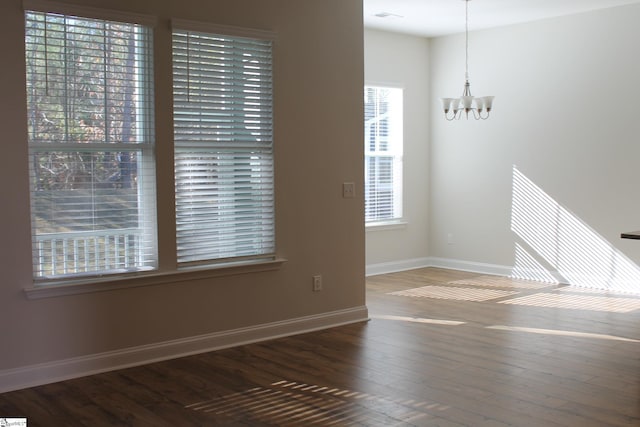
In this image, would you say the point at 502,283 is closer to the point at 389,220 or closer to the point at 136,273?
the point at 389,220

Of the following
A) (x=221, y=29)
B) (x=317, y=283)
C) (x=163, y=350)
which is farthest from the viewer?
(x=317, y=283)

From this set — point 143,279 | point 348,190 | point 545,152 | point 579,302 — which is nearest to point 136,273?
point 143,279

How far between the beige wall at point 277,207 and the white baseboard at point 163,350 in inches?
1.7

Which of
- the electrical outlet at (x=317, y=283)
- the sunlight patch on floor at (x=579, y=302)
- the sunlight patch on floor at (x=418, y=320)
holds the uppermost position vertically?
the electrical outlet at (x=317, y=283)

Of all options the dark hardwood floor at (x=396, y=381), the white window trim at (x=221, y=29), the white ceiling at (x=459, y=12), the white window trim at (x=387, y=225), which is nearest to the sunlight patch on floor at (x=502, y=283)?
the white window trim at (x=387, y=225)

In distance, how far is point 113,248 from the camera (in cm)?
420

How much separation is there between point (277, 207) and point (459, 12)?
3.22 m

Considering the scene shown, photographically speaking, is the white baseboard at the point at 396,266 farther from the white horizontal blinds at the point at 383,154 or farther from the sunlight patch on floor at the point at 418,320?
the sunlight patch on floor at the point at 418,320

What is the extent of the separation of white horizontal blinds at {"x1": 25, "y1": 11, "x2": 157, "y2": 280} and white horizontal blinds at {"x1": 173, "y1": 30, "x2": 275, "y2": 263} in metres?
0.24

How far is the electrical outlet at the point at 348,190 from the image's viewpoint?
17.4ft

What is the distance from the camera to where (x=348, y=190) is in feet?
17.5

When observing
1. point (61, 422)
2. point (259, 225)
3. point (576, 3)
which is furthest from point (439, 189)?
point (61, 422)

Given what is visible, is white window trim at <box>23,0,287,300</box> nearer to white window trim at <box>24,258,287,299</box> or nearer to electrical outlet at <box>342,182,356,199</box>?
white window trim at <box>24,258,287,299</box>

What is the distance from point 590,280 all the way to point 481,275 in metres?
1.22
